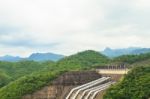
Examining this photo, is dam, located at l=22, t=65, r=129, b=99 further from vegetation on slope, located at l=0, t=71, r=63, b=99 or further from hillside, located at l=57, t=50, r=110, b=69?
hillside, located at l=57, t=50, r=110, b=69

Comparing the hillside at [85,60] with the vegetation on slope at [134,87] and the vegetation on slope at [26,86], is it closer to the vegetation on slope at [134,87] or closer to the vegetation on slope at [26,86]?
the vegetation on slope at [26,86]

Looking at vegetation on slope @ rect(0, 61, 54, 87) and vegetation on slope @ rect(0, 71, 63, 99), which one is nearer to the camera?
vegetation on slope @ rect(0, 71, 63, 99)

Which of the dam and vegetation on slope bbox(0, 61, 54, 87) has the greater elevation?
vegetation on slope bbox(0, 61, 54, 87)

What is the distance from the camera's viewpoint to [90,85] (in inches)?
2468

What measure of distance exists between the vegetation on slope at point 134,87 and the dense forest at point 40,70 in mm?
779

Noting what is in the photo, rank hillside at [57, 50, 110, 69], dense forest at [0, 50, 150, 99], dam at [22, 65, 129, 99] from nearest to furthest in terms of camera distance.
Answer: dam at [22, 65, 129, 99], dense forest at [0, 50, 150, 99], hillside at [57, 50, 110, 69]

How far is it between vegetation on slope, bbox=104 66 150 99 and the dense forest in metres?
0.78

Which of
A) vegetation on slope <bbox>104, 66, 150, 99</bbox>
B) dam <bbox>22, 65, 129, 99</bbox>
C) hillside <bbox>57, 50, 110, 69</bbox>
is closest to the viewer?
vegetation on slope <bbox>104, 66, 150, 99</bbox>

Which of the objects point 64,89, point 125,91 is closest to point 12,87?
point 64,89

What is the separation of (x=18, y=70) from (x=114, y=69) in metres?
74.7

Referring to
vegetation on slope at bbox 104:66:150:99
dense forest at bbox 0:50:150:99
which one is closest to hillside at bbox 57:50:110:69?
dense forest at bbox 0:50:150:99

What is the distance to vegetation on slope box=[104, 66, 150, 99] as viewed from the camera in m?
50.5

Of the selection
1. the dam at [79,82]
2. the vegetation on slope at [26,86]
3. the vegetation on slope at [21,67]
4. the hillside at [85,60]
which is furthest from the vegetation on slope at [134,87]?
the vegetation on slope at [21,67]

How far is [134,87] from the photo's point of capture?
172 feet
